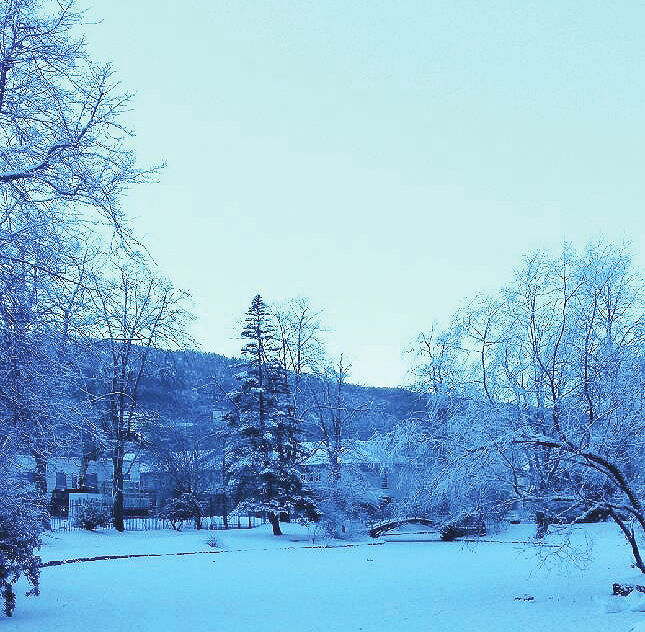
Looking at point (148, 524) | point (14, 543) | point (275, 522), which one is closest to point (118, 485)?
point (275, 522)

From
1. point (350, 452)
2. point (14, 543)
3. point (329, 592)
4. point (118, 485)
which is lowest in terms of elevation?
point (329, 592)

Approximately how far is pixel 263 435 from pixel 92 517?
27.7ft

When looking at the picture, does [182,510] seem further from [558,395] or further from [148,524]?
[558,395]

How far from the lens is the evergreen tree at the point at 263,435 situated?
35.2 meters

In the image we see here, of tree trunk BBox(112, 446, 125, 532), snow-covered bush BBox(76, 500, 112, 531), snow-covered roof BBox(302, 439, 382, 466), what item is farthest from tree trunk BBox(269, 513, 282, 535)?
snow-covered bush BBox(76, 500, 112, 531)

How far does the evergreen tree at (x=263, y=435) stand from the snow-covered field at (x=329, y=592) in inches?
293

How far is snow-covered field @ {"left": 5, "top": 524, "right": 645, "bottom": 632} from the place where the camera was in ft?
39.8

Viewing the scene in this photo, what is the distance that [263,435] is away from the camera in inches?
1433

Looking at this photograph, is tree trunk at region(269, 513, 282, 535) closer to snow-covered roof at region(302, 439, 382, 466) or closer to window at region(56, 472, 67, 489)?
snow-covered roof at region(302, 439, 382, 466)

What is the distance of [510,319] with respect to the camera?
17141mm

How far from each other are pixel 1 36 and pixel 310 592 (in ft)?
41.4

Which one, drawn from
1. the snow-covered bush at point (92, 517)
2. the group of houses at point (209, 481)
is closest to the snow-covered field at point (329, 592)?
the snow-covered bush at point (92, 517)

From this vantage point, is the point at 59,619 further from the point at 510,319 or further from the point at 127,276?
the point at 510,319

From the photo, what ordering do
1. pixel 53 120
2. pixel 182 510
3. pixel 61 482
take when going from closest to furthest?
pixel 53 120
pixel 182 510
pixel 61 482
